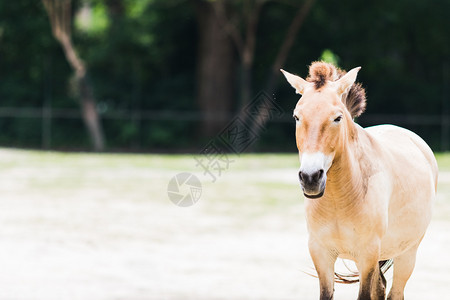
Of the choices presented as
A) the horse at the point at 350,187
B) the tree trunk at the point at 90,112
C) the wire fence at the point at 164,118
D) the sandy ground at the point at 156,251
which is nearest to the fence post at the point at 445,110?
the wire fence at the point at 164,118

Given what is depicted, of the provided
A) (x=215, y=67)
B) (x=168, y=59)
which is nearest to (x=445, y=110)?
(x=215, y=67)

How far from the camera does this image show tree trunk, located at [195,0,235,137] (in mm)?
28812

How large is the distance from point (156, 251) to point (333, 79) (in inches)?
207

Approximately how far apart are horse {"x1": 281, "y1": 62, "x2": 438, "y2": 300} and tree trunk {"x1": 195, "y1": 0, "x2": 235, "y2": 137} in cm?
2343

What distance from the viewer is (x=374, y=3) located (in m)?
29.9

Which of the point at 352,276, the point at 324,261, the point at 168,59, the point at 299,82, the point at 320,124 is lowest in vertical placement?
the point at 168,59

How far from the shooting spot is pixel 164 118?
2798 cm

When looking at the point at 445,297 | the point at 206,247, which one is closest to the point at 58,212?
the point at 206,247

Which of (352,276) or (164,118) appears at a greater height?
(352,276)

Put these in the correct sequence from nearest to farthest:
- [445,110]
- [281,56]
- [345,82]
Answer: [345,82], [281,56], [445,110]

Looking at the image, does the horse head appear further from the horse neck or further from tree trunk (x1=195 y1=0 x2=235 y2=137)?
tree trunk (x1=195 y1=0 x2=235 y2=137)

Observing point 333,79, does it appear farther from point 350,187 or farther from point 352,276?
point 352,276

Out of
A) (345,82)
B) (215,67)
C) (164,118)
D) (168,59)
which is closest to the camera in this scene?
(345,82)

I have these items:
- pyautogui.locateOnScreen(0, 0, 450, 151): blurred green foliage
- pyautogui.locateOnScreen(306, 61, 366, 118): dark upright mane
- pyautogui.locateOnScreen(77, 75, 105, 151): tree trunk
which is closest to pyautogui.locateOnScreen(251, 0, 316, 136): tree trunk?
pyautogui.locateOnScreen(0, 0, 450, 151): blurred green foliage
